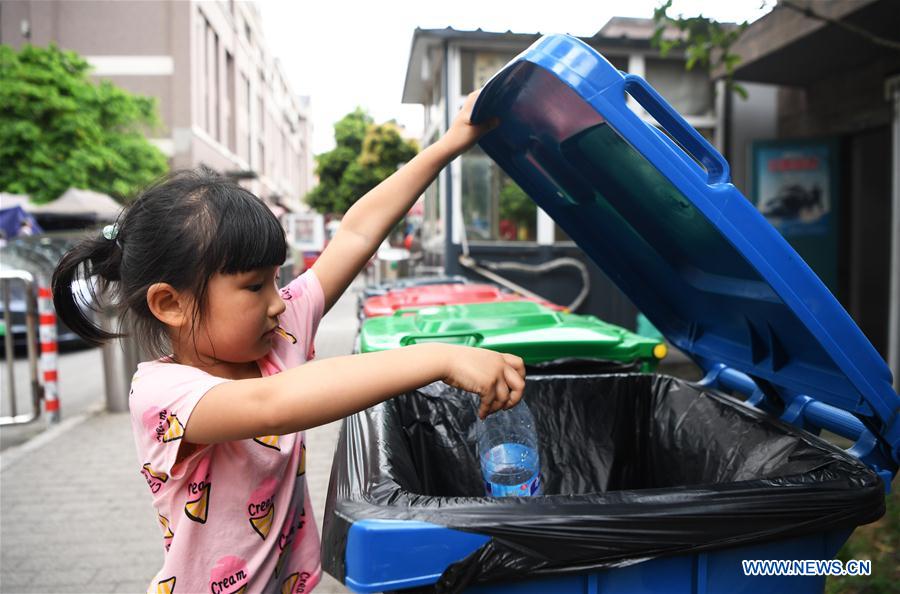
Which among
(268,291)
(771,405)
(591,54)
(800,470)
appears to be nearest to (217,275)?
(268,291)

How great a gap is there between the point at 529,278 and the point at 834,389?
20.0 ft

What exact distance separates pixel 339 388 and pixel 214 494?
1.37 ft

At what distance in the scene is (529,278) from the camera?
7434 millimetres

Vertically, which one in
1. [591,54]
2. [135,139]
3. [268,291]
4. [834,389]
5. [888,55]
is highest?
[135,139]

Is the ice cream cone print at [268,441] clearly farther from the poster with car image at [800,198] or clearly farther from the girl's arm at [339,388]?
the poster with car image at [800,198]

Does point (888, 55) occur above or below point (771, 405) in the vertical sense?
above

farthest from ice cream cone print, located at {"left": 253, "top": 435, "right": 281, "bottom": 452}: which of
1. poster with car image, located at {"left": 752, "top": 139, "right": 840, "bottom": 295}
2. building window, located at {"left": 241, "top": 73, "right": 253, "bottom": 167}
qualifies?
building window, located at {"left": 241, "top": 73, "right": 253, "bottom": 167}

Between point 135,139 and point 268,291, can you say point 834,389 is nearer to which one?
point 268,291

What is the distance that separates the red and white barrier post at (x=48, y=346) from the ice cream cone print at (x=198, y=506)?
14.9ft

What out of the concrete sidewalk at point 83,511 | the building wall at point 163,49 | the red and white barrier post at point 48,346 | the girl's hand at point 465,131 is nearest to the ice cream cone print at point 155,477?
the girl's hand at point 465,131

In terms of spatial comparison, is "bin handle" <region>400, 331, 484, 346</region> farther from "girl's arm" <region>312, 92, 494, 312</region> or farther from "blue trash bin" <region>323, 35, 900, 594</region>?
"girl's arm" <region>312, 92, 494, 312</region>

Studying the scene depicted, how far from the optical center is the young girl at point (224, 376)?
41.7 inches

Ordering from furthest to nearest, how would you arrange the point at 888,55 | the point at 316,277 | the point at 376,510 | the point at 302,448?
1. the point at 888,55
2. the point at 316,277
3. the point at 302,448
4. the point at 376,510

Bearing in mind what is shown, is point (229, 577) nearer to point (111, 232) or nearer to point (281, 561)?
point (281, 561)
